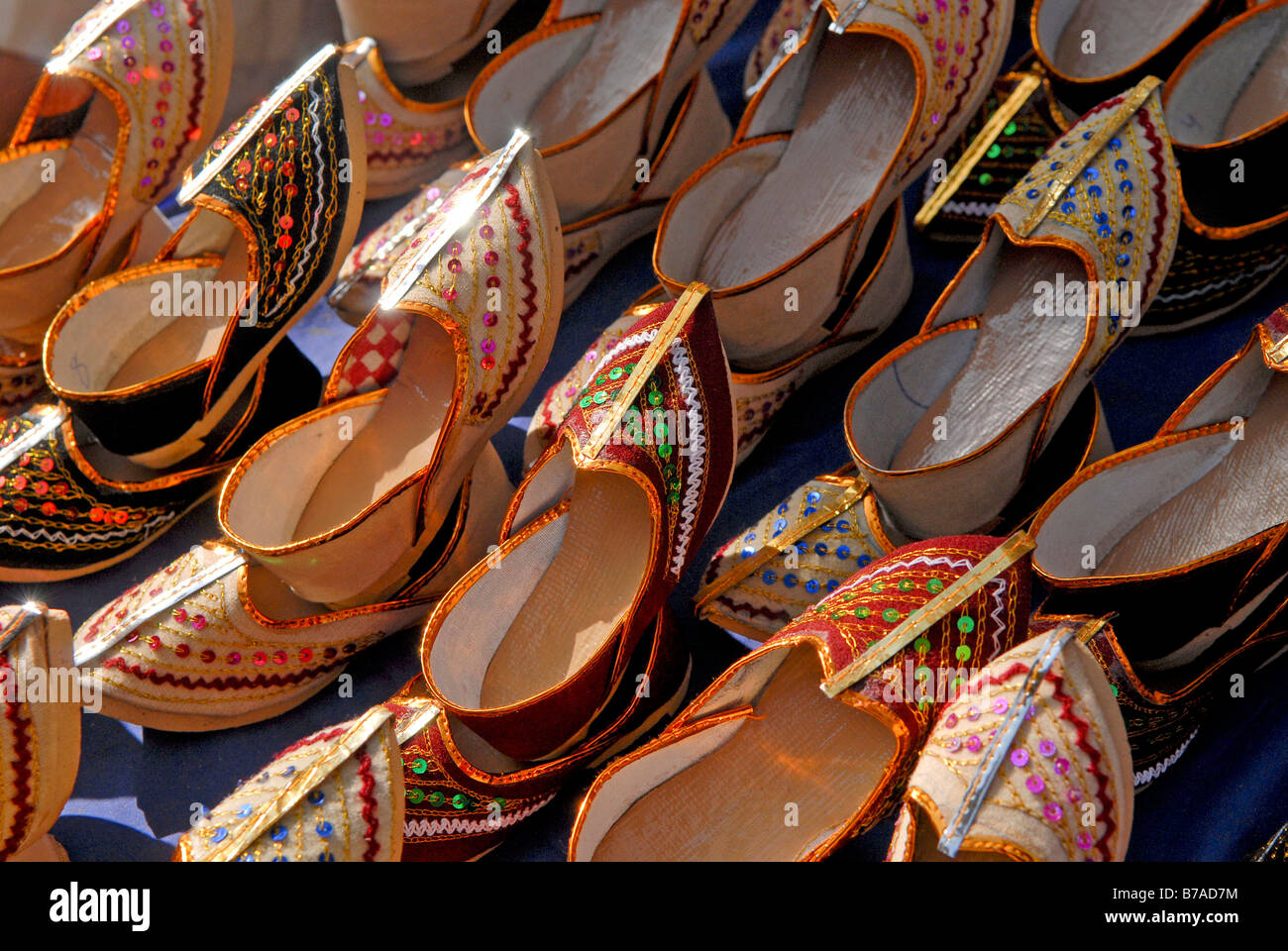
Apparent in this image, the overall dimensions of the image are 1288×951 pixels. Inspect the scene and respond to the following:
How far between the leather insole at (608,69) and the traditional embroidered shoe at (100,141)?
0.34m

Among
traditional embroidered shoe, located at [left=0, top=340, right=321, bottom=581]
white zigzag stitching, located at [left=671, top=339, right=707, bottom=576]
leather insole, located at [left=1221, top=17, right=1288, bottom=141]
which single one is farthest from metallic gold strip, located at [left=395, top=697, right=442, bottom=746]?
leather insole, located at [left=1221, top=17, right=1288, bottom=141]

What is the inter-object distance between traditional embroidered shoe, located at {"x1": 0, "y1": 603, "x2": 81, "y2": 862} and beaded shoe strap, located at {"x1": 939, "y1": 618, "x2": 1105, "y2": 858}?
60 cm

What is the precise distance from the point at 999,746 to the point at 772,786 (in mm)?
287

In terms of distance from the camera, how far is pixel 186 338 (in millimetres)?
1270

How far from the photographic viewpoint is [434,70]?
4.68 feet

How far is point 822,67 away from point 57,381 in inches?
30.7

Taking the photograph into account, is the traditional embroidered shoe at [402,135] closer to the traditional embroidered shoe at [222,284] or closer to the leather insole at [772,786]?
the traditional embroidered shoe at [222,284]

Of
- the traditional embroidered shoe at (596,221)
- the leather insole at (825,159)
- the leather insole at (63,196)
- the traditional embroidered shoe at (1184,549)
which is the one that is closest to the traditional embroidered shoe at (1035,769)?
the traditional embroidered shoe at (1184,549)

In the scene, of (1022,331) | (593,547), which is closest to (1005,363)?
(1022,331)

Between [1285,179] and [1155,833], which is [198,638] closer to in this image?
[1155,833]

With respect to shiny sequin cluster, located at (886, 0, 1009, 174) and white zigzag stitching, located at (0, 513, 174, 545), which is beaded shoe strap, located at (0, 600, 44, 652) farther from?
shiny sequin cluster, located at (886, 0, 1009, 174)

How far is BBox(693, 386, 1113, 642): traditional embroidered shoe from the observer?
1.01 metres

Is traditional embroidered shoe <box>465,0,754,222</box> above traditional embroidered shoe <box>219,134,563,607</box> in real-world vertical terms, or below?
above

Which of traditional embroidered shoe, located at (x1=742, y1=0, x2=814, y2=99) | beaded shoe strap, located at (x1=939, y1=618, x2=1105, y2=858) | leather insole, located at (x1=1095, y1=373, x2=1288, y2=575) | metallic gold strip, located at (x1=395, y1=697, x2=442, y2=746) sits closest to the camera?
beaded shoe strap, located at (x1=939, y1=618, x2=1105, y2=858)
